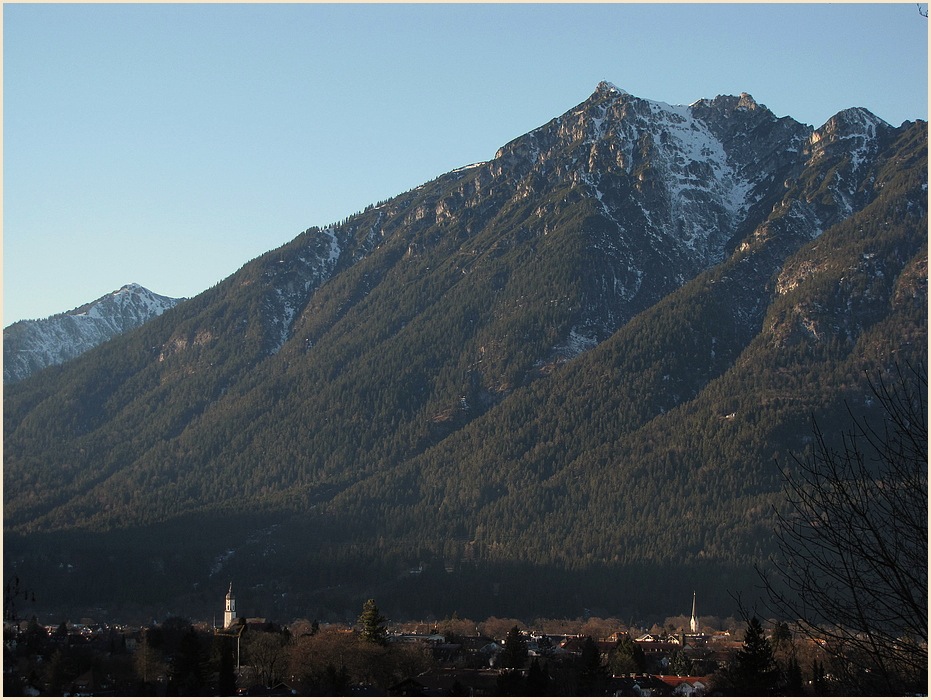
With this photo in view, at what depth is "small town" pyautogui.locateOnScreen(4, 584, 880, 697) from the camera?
276 ft

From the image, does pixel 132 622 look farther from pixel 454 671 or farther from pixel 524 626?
pixel 454 671

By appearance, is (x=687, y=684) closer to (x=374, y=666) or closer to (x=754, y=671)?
(x=374, y=666)

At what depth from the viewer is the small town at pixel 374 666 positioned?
84.0 metres

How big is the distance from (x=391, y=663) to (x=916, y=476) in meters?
79.9

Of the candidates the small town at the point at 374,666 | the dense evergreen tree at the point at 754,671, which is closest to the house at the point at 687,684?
the small town at the point at 374,666

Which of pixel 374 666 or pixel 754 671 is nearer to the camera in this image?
pixel 754 671

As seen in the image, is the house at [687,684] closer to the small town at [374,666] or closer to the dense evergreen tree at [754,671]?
the small town at [374,666]

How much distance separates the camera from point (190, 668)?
90.2m

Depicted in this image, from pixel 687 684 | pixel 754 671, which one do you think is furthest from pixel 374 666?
pixel 754 671

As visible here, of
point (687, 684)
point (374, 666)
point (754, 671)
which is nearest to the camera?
point (754, 671)

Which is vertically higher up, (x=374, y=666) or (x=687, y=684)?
(x=374, y=666)

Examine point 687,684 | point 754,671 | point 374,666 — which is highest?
point 754,671

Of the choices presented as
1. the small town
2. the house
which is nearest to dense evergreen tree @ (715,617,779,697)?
the small town

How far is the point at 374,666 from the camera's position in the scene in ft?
338
